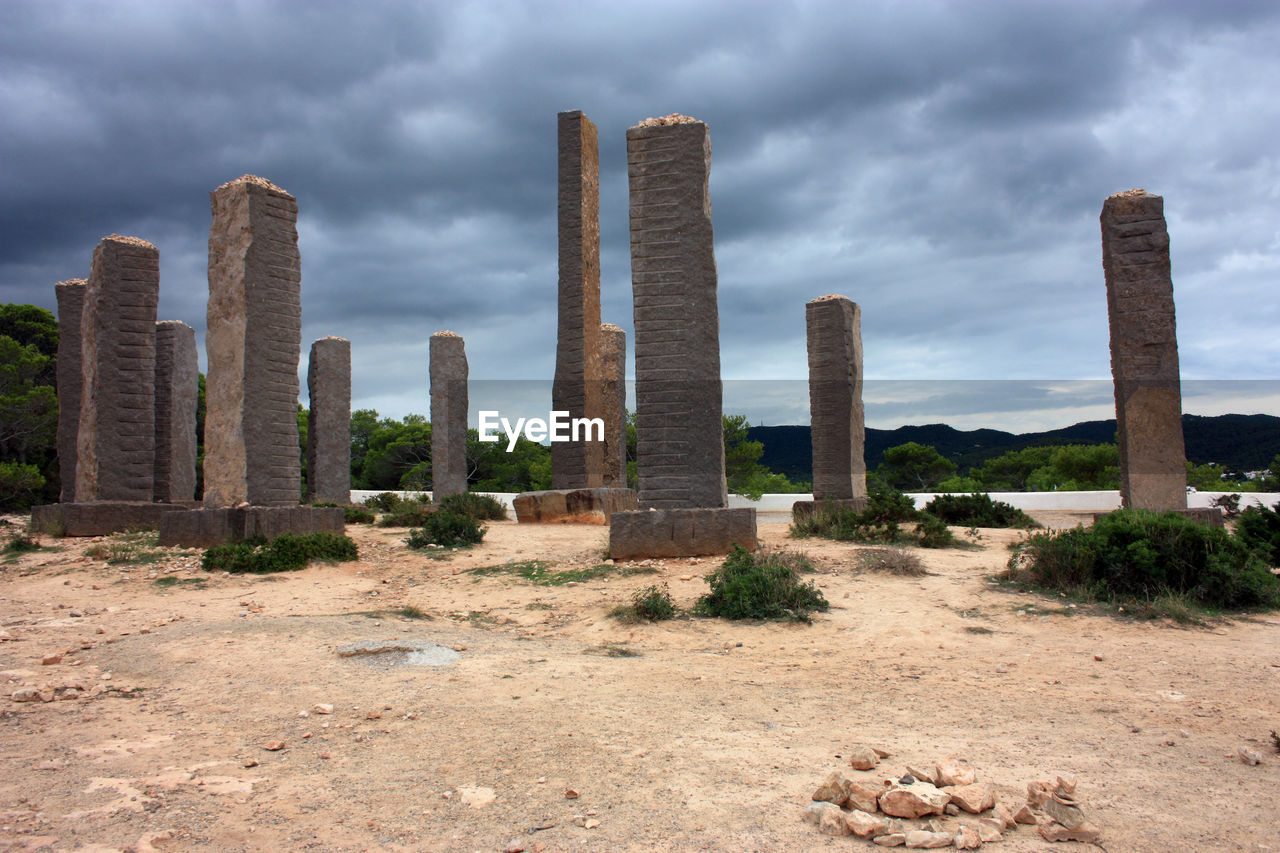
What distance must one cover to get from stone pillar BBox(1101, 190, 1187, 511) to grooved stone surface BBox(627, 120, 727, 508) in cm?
495

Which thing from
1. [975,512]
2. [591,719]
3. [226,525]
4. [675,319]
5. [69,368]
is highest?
[69,368]

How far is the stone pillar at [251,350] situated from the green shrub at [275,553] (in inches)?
38.4

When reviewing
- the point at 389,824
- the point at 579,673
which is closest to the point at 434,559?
the point at 579,673

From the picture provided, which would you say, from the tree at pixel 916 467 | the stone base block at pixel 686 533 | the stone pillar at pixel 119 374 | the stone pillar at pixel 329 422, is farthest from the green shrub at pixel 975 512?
the tree at pixel 916 467

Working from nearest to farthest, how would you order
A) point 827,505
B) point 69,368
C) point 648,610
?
point 648,610, point 827,505, point 69,368

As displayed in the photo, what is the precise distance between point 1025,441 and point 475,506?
44.3m

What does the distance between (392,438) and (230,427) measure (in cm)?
2209

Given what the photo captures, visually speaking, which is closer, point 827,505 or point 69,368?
point 827,505

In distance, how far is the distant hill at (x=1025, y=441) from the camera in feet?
116

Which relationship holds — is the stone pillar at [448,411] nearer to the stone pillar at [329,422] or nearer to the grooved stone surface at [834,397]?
the stone pillar at [329,422]

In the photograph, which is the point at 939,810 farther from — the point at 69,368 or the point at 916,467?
the point at 916,467

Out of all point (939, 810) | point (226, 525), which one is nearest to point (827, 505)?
point (226, 525)

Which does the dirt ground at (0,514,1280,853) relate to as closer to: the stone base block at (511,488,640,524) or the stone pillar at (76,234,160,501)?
the stone pillar at (76,234,160,501)

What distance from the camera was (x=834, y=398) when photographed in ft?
43.3
